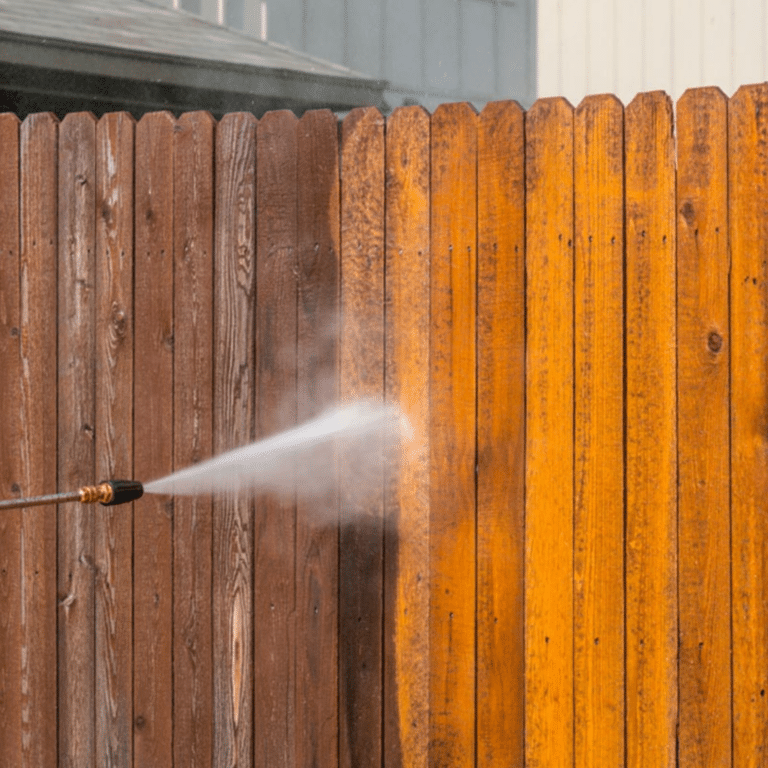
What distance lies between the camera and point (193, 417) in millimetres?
3117

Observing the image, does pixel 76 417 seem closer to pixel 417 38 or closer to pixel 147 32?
pixel 147 32

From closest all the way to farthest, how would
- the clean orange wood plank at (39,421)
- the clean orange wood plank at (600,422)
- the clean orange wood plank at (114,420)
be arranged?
1. the clean orange wood plank at (600,422)
2. the clean orange wood plank at (114,420)
3. the clean orange wood plank at (39,421)

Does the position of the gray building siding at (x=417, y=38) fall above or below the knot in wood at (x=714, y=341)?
above

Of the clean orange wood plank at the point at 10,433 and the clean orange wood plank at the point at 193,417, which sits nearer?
the clean orange wood plank at the point at 193,417

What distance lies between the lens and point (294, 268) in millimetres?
2998

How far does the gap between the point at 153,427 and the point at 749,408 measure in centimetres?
175

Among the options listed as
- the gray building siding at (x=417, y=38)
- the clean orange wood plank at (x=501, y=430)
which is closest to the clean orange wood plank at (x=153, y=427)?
the clean orange wood plank at (x=501, y=430)

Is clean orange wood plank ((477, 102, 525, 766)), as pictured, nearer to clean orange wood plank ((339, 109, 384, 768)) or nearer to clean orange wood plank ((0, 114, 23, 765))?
clean orange wood plank ((339, 109, 384, 768))

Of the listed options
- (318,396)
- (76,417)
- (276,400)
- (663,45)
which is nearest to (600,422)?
(318,396)

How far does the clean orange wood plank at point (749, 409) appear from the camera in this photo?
255 cm

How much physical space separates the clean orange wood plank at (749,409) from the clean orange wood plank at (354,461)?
3.15 feet

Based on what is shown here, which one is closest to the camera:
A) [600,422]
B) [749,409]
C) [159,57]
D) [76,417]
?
[749,409]

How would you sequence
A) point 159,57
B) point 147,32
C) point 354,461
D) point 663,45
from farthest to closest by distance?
1. point 663,45
2. point 147,32
3. point 159,57
4. point 354,461

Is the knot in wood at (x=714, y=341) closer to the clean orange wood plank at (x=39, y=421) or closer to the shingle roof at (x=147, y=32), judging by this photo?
the clean orange wood plank at (x=39, y=421)
